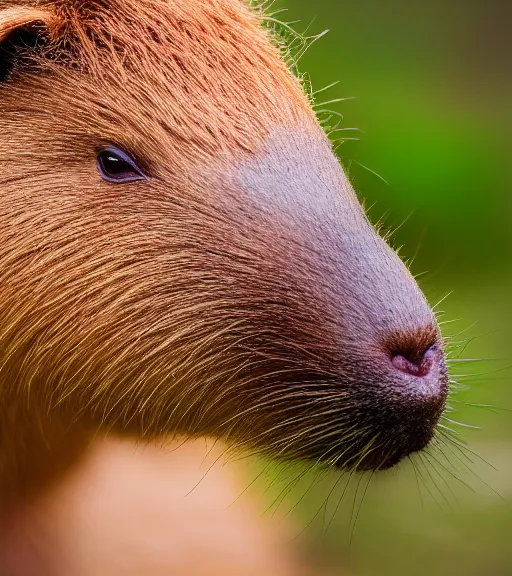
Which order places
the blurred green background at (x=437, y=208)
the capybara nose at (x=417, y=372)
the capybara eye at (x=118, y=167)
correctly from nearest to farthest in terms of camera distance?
the capybara nose at (x=417, y=372)
the capybara eye at (x=118, y=167)
the blurred green background at (x=437, y=208)

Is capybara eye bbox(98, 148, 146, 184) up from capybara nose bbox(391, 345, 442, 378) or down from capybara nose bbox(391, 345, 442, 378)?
up

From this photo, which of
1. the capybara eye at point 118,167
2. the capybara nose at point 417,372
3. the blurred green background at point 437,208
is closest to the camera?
the capybara nose at point 417,372

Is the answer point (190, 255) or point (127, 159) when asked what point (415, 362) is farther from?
point (127, 159)

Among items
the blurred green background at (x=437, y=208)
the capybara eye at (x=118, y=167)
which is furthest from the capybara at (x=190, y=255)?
the blurred green background at (x=437, y=208)

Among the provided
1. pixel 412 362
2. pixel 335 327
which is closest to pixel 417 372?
pixel 412 362

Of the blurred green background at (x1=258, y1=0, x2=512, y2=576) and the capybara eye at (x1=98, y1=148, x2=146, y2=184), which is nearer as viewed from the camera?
the capybara eye at (x1=98, y1=148, x2=146, y2=184)

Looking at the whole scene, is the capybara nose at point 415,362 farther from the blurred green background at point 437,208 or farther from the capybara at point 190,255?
the blurred green background at point 437,208

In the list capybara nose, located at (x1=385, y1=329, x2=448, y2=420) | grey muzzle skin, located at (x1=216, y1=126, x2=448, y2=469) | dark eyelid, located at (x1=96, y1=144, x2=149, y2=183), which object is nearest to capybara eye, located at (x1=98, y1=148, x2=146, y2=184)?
dark eyelid, located at (x1=96, y1=144, x2=149, y2=183)

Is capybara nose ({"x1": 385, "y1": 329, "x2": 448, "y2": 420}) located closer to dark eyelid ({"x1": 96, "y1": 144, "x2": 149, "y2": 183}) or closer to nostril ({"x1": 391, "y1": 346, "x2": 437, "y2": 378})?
nostril ({"x1": 391, "y1": 346, "x2": 437, "y2": 378})
